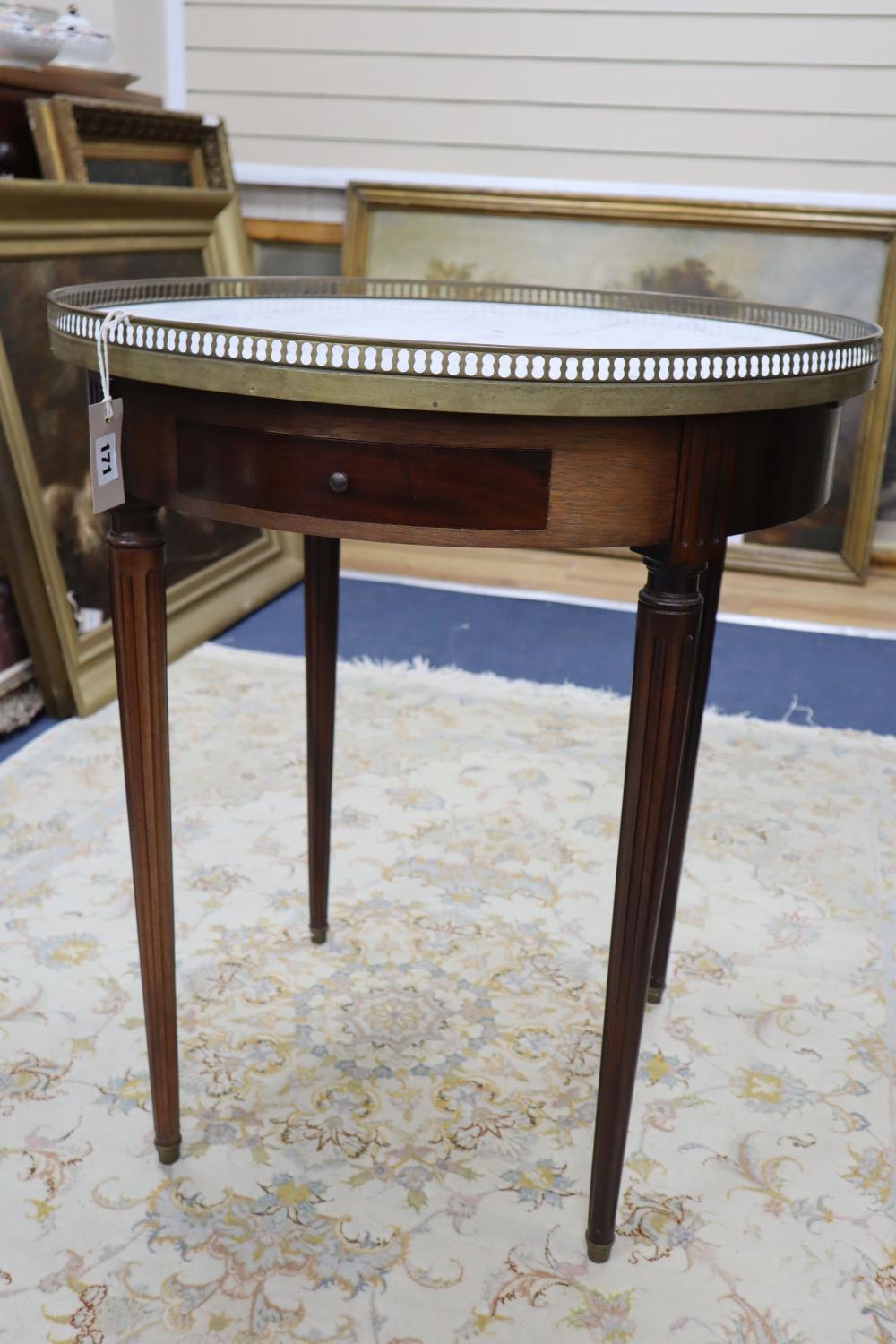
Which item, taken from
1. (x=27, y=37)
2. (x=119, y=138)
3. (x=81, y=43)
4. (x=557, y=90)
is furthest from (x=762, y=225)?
(x=27, y=37)

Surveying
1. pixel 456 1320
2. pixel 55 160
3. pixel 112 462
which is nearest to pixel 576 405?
pixel 112 462

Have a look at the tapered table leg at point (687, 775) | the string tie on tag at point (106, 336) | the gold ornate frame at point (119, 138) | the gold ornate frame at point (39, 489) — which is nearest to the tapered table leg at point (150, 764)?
the string tie on tag at point (106, 336)

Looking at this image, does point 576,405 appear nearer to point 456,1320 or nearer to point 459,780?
point 456,1320

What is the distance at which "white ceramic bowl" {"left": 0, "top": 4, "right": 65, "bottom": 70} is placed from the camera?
2.55 meters

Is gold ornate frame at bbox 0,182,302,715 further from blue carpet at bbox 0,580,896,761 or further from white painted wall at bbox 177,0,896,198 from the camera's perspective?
Answer: white painted wall at bbox 177,0,896,198

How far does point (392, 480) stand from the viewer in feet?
3.16

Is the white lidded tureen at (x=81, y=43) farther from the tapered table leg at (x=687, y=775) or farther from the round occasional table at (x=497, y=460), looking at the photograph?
the tapered table leg at (x=687, y=775)

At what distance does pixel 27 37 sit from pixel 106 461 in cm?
198

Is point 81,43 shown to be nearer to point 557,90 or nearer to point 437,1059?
point 557,90

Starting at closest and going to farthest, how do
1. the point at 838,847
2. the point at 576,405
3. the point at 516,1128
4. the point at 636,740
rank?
the point at 576,405, the point at 636,740, the point at 516,1128, the point at 838,847

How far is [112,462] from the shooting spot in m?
1.08

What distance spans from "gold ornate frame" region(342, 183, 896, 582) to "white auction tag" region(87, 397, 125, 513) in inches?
111

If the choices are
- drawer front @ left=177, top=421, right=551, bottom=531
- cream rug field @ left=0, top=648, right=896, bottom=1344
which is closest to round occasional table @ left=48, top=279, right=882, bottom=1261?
drawer front @ left=177, top=421, right=551, bottom=531

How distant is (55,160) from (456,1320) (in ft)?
7.99
